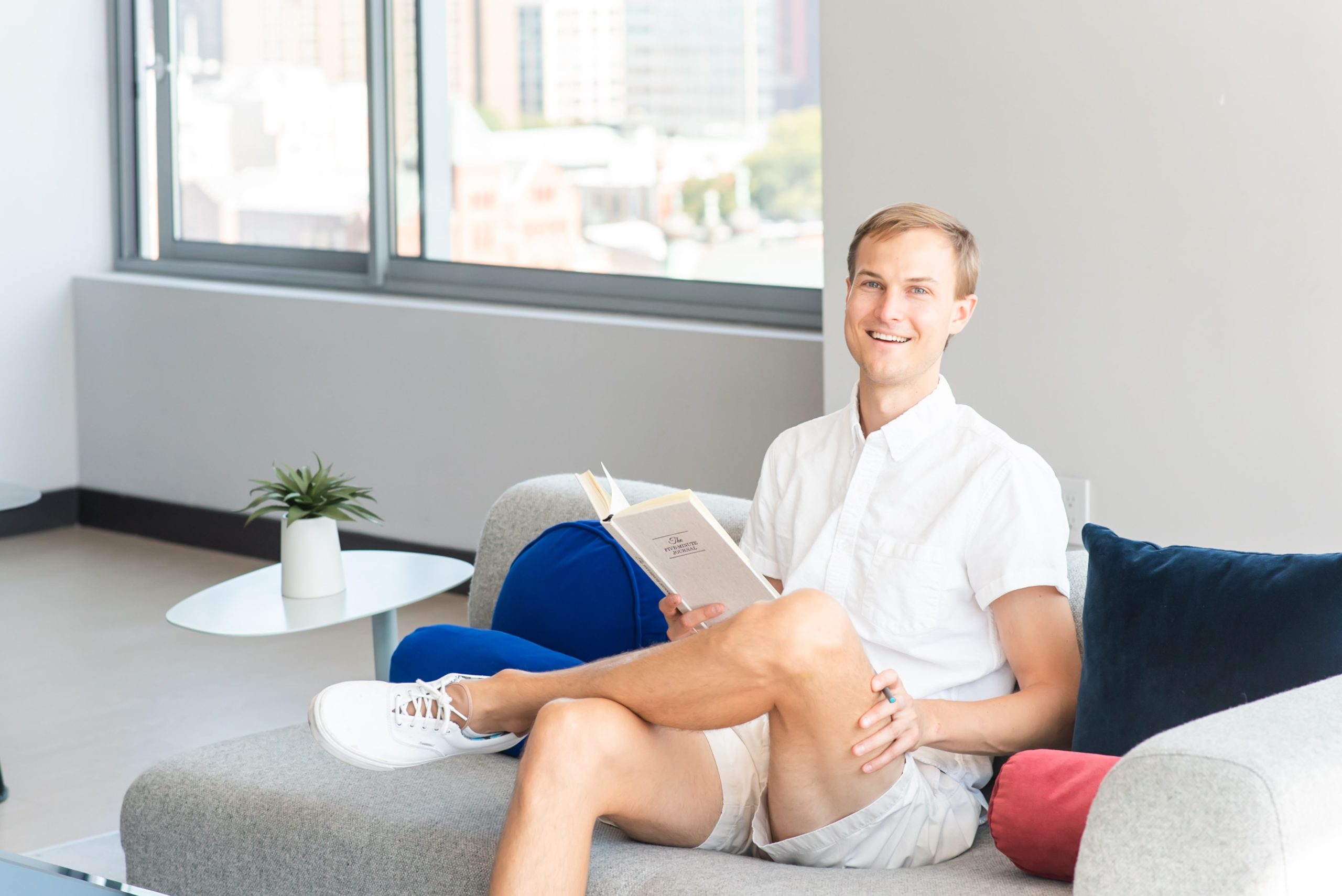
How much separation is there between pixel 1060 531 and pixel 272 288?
389 cm

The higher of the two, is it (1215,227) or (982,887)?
(1215,227)

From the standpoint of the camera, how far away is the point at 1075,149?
3080 millimetres

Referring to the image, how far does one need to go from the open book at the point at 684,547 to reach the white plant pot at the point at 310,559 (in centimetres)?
94

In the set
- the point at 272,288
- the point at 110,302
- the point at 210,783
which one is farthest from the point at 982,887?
the point at 110,302

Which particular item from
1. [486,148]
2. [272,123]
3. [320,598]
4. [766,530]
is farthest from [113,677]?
[766,530]

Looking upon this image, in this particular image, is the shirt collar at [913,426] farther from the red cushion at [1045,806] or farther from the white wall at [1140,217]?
the white wall at [1140,217]

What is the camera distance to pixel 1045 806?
1.71 meters

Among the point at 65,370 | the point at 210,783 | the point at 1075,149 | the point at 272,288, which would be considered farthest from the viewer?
the point at 65,370

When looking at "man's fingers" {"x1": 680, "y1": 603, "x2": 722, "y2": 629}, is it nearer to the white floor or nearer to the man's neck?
the man's neck

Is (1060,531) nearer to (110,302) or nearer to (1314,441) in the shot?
(1314,441)

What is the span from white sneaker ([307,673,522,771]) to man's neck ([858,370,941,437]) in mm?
661

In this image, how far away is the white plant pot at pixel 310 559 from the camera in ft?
9.14

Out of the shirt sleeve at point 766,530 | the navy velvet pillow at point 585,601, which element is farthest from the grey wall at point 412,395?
the shirt sleeve at point 766,530

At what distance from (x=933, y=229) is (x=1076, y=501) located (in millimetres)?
1250
